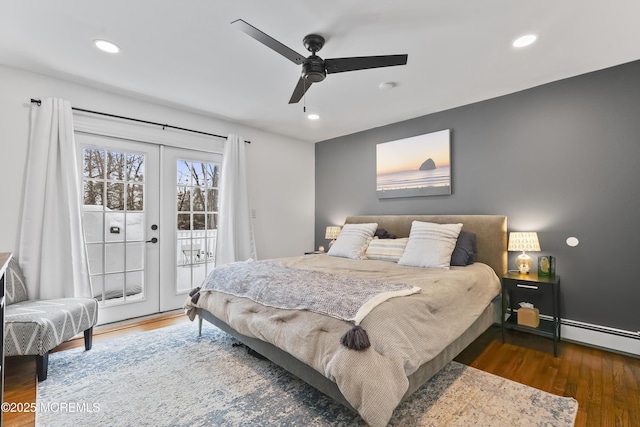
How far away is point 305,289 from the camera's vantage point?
2.02 metres

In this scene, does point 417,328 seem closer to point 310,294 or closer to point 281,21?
point 310,294

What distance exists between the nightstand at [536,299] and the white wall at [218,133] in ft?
10.2

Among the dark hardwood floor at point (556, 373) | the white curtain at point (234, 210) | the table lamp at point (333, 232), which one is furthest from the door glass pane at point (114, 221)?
the table lamp at point (333, 232)

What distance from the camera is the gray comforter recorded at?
143cm

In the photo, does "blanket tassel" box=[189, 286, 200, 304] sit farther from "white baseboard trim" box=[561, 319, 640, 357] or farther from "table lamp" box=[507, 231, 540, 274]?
A: "white baseboard trim" box=[561, 319, 640, 357]

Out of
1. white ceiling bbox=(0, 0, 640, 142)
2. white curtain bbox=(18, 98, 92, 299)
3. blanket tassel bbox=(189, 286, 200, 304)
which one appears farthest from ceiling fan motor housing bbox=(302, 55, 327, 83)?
white curtain bbox=(18, 98, 92, 299)

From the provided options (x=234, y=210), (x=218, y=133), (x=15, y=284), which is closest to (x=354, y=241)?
(x=234, y=210)

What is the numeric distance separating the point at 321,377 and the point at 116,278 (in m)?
2.79

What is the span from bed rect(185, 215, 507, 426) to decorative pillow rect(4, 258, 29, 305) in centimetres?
136

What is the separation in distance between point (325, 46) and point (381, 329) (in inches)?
83.4

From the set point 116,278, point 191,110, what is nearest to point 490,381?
point 116,278

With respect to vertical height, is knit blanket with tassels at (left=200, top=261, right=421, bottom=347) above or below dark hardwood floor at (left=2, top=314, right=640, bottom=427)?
above

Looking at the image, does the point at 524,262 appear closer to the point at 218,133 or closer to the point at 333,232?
the point at 333,232

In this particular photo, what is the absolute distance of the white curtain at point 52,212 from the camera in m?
2.71
